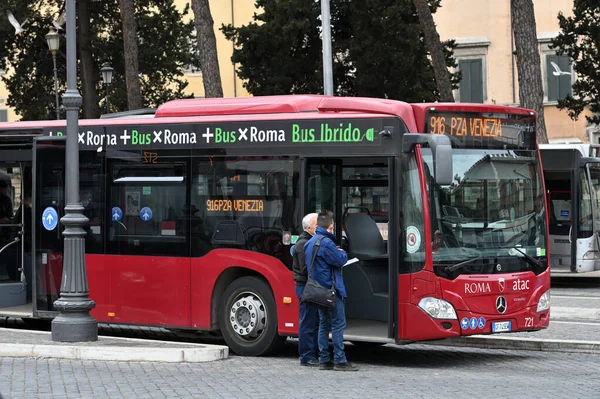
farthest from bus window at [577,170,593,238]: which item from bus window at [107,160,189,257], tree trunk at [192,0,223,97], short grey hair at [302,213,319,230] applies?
short grey hair at [302,213,319,230]

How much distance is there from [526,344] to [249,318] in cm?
339

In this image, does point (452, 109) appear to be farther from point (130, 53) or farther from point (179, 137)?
point (130, 53)

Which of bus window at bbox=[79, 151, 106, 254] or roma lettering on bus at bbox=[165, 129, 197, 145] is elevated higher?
roma lettering on bus at bbox=[165, 129, 197, 145]

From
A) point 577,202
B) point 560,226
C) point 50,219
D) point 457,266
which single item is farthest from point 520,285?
point 560,226

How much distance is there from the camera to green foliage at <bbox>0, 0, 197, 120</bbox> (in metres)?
42.5

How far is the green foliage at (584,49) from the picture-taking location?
38219 millimetres

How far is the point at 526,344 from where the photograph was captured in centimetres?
1557

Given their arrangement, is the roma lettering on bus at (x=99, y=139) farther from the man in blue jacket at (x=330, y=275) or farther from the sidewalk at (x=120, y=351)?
the man in blue jacket at (x=330, y=275)

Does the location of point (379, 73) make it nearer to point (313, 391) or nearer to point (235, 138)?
point (235, 138)

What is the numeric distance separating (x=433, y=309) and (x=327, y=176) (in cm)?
194

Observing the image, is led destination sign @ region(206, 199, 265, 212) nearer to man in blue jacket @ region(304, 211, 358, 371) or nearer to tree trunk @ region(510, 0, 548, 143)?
man in blue jacket @ region(304, 211, 358, 371)

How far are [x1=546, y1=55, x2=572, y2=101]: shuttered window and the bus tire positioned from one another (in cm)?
3446

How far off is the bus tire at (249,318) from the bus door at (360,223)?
2.83ft

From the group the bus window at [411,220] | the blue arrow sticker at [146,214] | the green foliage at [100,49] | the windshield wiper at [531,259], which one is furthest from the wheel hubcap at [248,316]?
the green foliage at [100,49]
